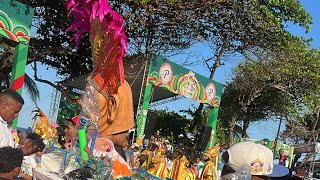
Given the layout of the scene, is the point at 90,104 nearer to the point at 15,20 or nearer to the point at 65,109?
the point at 15,20

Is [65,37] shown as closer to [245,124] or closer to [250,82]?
[250,82]

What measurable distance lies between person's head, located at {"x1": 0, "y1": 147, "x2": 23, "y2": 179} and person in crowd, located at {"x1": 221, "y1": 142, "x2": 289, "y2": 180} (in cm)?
118

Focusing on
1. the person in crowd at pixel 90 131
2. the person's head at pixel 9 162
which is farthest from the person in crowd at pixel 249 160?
the person's head at pixel 9 162

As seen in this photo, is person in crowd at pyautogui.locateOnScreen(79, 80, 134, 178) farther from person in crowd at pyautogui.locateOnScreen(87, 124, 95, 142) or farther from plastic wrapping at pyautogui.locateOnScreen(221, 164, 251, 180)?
plastic wrapping at pyautogui.locateOnScreen(221, 164, 251, 180)

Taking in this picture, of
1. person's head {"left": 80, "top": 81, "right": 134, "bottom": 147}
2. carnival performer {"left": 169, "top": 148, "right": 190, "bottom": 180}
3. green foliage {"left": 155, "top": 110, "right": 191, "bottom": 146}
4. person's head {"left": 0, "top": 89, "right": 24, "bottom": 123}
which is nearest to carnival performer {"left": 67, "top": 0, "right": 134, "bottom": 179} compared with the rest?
person's head {"left": 80, "top": 81, "right": 134, "bottom": 147}

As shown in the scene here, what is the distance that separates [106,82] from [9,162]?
788mm

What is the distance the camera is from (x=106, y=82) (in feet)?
9.91

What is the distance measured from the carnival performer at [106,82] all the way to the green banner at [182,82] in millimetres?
9181

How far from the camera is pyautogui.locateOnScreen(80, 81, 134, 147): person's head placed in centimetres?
307

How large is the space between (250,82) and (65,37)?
30.1 ft

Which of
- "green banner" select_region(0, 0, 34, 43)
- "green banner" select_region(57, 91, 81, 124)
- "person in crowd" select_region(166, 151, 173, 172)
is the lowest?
"person in crowd" select_region(166, 151, 173, 172)

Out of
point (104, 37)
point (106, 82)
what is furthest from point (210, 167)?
point (104, 37)

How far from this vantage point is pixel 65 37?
1323cm

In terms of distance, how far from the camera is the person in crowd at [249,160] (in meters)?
2.79
